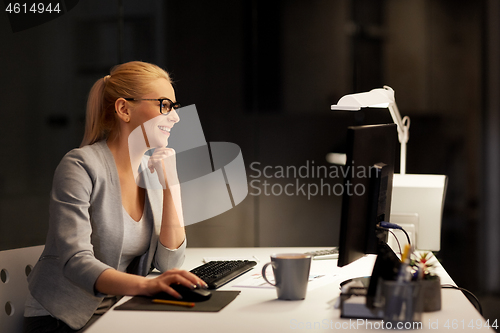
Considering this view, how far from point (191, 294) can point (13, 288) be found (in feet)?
2.10

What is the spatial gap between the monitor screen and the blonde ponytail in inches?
34.1

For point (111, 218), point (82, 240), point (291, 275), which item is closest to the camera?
point (291, 275)

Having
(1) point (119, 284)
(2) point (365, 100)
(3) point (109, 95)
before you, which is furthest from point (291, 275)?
(3) point (109, 95)

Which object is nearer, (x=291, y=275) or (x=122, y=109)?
(x=291, y=275)

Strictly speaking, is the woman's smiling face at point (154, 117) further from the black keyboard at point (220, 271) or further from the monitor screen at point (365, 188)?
the monitor screen at point (365, 188)

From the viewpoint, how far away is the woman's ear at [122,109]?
169 centimetres

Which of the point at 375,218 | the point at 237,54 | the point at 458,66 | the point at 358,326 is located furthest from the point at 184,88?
the point at 358,326

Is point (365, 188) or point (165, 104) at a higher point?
point (165, 104)

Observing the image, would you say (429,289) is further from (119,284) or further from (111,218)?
(111,218)

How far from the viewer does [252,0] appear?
264cm

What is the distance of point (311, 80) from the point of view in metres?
2.66

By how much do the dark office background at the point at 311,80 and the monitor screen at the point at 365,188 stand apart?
137 centimetres

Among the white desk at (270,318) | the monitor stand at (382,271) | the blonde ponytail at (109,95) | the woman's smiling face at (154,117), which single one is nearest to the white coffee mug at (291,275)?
the white desk at (270,318)

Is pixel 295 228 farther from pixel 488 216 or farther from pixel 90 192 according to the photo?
pixel 90 192
